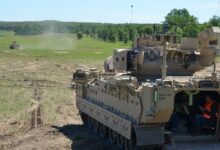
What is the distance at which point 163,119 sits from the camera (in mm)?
14266

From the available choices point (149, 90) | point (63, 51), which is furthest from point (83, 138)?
point (63, 51)

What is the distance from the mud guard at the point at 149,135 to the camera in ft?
46.9

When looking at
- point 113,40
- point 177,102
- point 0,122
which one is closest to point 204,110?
point 177,102

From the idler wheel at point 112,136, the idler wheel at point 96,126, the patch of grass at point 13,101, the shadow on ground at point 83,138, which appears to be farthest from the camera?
the patch of grass at point 13,101

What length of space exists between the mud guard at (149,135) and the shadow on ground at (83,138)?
2.54 metres

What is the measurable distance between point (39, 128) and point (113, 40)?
106515 millimetres

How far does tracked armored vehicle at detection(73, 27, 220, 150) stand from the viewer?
46.6 ft

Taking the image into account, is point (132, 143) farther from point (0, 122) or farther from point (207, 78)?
point (0, 122)

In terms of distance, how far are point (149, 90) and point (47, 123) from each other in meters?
7.69

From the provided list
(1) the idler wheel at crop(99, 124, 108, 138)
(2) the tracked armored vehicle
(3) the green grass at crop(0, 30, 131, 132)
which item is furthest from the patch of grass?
(1) the idler wheel at crop(99, 124, 108, 138)

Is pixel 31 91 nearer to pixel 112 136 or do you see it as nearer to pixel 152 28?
pixel 152 28

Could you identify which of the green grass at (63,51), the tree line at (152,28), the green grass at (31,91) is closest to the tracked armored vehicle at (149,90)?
the tree line at (152,28)

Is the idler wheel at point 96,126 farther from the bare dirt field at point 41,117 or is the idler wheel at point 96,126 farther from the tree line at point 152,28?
the tree line at point 152,28

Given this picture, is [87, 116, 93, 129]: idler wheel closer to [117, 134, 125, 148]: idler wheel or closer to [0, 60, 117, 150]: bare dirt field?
[0, 60, 117, 150]: bare dirt field
